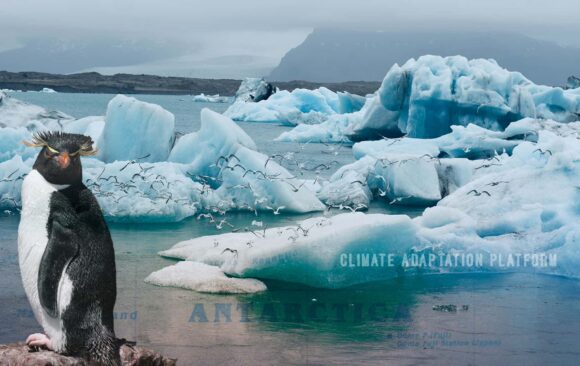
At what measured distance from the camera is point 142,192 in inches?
529

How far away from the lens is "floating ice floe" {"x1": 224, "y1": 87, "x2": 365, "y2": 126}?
40031 millimetres

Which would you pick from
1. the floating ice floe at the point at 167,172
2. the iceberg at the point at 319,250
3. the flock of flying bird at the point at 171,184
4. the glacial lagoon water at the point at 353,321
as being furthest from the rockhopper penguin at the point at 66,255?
the floating ice floe at the point at 167,172

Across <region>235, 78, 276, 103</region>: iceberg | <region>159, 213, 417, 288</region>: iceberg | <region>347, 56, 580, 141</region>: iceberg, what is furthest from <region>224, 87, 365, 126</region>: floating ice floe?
<region>159, 213, 417, 288</region>: iceberg

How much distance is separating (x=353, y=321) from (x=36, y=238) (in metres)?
4.60

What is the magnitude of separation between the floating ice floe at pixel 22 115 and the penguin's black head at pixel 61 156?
54.1ft

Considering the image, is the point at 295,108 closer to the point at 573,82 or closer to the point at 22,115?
the point at 573,82

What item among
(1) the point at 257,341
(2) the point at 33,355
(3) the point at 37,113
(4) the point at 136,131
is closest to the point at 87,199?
(2) the point at 33,355

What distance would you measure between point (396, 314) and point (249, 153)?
685 centimetres

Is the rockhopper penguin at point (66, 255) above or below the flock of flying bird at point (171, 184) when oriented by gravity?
above

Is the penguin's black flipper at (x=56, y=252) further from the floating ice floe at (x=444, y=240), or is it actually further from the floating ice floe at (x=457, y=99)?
the floating ice floe at (x=457, y=99)

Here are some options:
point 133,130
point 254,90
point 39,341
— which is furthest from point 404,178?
point 254,90

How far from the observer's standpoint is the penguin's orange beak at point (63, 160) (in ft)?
12.0

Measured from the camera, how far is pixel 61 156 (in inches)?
144

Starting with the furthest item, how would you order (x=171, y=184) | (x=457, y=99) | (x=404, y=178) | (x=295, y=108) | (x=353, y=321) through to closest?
(x=295, y=108), (x=457, y=99), (x=404, y=178), (x=171, y=184), (x=353, y=321)
